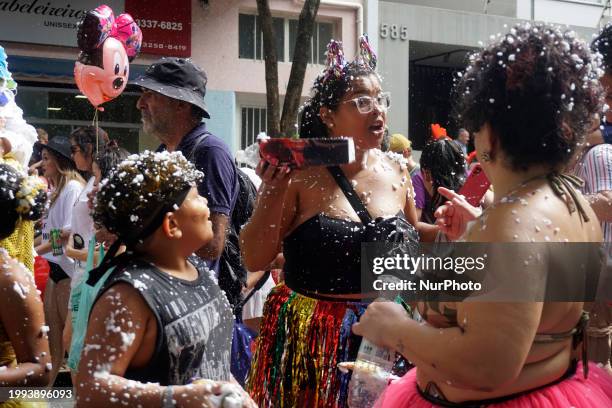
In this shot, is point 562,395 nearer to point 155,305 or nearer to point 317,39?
point 155,305

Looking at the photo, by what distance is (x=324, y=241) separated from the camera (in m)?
2.94

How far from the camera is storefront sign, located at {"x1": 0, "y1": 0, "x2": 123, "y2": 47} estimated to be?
12.0 meters

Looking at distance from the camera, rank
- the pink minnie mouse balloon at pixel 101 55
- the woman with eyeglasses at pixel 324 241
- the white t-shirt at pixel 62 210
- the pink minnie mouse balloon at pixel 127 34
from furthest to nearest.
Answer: the white t-shirt at pixel 62 210 < the pink minnie mouse balloon at pixel 127 34 < the pink minnie mouse balloon at pixel 101 55 < the woman with eyeglasses at pixel 324 241

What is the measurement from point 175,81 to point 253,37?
1041 centimetres

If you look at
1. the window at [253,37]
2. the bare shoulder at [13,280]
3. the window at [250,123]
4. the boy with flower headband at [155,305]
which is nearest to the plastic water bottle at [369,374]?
the boy with flower headband at [155,305]

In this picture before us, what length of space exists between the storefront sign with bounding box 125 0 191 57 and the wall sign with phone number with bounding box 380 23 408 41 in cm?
359

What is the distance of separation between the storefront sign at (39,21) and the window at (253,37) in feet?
9.23

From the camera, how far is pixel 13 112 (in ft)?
13.4

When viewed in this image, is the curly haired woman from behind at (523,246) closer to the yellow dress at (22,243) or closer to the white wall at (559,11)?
the yellow dress at (22,243)

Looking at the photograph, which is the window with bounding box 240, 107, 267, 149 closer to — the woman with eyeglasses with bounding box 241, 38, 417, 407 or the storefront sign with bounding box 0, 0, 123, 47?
the storefront sign with bounding box 0, 0, 123, 47

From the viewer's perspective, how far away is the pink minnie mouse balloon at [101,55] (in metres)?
4.59

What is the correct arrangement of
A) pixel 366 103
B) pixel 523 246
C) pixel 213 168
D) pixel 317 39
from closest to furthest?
1. pixel 523 246
2. pixel 366 103
3. pixel 213 168
4. pixel 317 39

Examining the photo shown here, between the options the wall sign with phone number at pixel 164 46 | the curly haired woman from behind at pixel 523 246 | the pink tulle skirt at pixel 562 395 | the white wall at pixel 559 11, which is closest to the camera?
the curly haired woman from behind at pixel 523 246

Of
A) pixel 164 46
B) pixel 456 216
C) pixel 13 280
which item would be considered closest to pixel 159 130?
pixel 13 280
